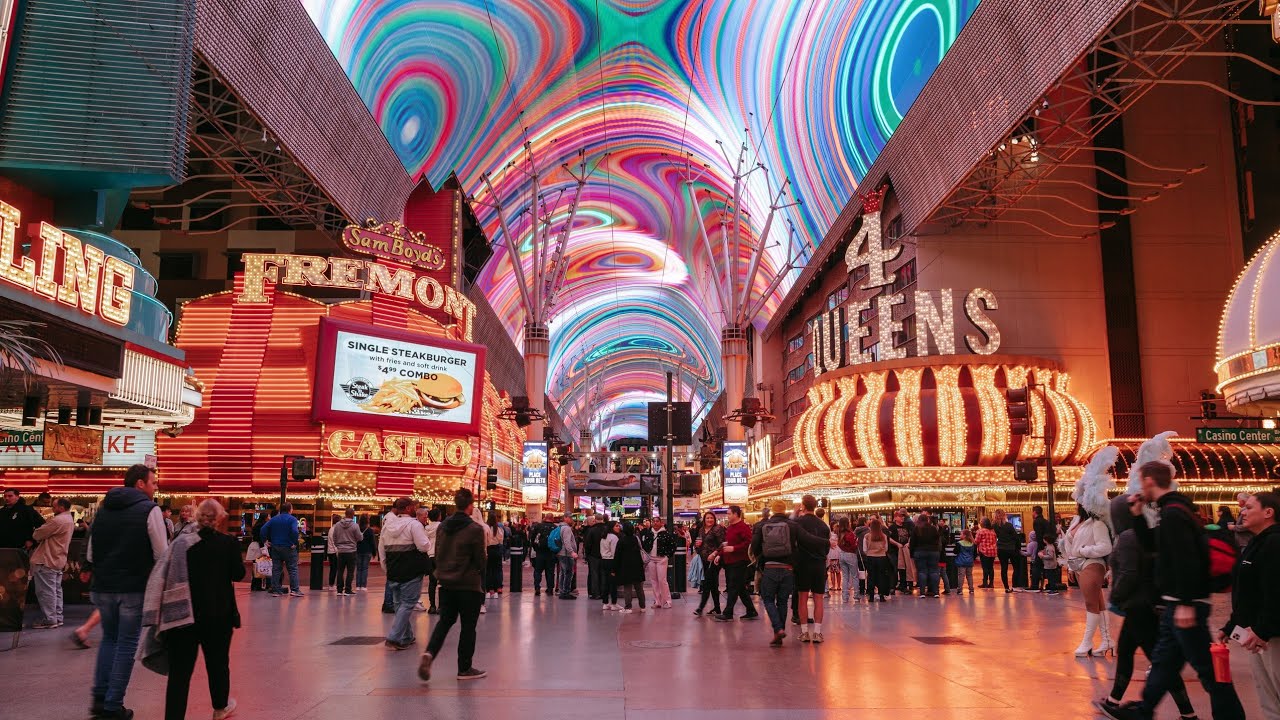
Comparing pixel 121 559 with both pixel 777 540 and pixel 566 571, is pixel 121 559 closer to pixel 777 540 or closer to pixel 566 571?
pixel 777 540

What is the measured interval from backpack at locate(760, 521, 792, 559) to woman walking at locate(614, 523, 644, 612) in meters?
4.88

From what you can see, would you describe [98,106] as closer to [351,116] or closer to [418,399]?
[351,116]

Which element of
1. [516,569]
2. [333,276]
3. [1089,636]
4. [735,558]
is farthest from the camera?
[333,276]

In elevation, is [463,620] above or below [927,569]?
above

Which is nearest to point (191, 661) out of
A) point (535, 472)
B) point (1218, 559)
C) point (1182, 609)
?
point (1182, 609)

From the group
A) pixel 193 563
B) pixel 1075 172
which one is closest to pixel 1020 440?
pixel 1075 172

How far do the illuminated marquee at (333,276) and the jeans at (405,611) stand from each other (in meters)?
22.1

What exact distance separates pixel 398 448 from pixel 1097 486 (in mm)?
25677

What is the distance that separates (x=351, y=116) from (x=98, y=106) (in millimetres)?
15663

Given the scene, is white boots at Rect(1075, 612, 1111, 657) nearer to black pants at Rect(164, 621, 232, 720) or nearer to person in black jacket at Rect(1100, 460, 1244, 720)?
person in black jacket at Rect(1100, 460, 1244, 720)

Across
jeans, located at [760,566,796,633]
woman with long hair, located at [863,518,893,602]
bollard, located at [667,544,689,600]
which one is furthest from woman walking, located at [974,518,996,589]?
jeans, located at [760,566,796,633]

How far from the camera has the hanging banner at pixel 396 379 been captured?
30.2m

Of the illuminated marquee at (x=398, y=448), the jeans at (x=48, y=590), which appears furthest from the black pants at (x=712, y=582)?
the illuminated marquee at (x=398, y=448)

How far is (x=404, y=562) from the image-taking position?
11570 mm
